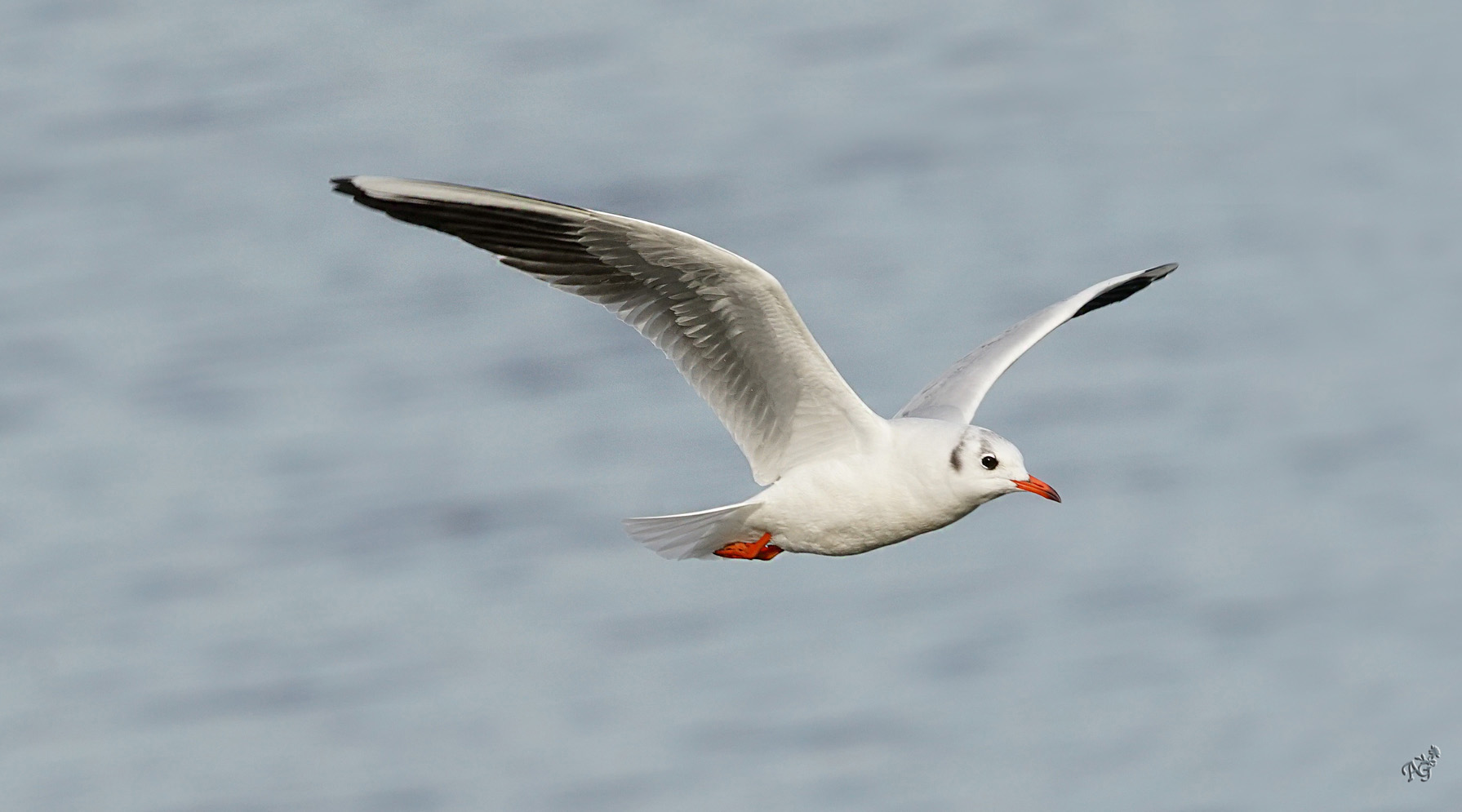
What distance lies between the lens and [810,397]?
9.21 metres

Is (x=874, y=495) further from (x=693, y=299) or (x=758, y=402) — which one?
(x=693, y=299)

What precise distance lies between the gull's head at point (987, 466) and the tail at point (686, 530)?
2.79ft

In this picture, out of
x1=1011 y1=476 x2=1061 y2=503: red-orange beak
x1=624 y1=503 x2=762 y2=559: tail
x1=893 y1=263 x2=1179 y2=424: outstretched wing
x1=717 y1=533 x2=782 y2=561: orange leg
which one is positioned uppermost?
x1=893 y1=263 x2=1179 y2=424: outstretched wing

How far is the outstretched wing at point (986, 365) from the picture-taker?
397 inches

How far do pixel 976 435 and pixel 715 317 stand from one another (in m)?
1.14

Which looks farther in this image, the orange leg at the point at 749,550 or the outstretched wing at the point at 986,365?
the outstretched wing at the point at 986,365

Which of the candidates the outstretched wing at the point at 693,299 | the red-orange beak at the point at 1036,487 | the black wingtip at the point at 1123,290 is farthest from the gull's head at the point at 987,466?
the black wingtip at the point at 1123,290

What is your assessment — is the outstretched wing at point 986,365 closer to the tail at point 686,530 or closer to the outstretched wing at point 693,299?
the outstretched wing at point 693,299

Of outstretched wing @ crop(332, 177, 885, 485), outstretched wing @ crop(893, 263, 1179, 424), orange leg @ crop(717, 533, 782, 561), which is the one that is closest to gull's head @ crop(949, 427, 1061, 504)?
outstretched wing @ crop(332, 177, 885, 485)

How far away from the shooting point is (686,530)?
9344 mm

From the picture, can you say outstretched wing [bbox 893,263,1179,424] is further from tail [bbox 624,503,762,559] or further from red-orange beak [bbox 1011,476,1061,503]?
tail [bbox 624,503,762,559]

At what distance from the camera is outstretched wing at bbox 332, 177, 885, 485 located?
337 inches

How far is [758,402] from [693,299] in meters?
0.63

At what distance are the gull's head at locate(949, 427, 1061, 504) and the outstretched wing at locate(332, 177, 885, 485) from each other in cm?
38
